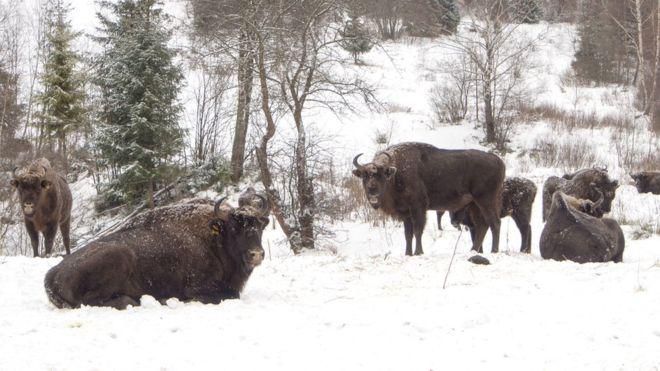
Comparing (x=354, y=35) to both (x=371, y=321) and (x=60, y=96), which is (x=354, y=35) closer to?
(x=371, y=321)

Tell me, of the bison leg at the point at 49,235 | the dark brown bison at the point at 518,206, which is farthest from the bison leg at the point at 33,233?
the dark brown bison at the point at 518,206

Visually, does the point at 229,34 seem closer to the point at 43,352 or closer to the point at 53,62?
the point at 43,352

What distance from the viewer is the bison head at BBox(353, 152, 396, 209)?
36.3 feet

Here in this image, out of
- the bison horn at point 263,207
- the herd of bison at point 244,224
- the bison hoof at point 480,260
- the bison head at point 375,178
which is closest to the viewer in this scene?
the herd of bison at point 244,224

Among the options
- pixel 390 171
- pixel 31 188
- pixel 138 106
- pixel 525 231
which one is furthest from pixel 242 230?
pixel 138 106

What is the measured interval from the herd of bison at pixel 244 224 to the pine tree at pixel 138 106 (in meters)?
10.1

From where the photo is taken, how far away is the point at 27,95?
122 feet

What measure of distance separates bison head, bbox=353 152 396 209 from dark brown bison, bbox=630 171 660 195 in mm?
12308

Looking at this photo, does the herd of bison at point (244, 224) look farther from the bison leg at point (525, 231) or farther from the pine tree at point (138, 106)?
the pine tree at point (138, 106)

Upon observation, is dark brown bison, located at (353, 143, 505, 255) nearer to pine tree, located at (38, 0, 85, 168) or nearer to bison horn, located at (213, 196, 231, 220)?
bison horn, located at (213, 196, 231, 220)

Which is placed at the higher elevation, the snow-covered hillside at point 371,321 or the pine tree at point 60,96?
the pine tree at point 60,96

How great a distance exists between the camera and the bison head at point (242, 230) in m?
7.31

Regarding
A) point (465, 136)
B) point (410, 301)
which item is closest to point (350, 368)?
point (410, 301)

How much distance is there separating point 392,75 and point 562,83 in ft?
36.4
